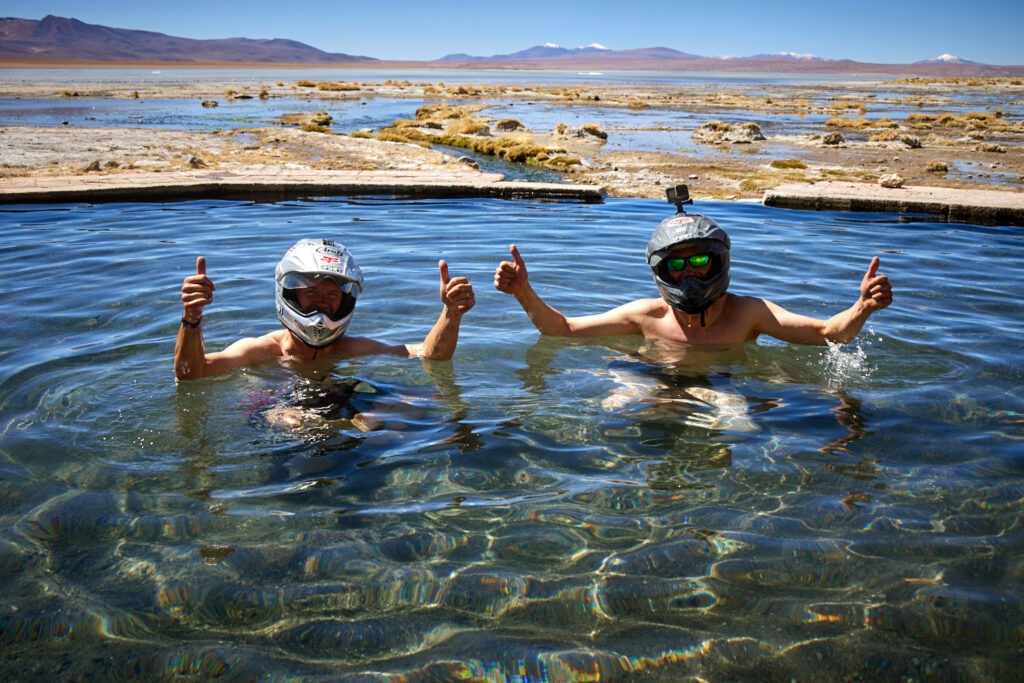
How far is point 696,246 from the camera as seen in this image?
534 cm

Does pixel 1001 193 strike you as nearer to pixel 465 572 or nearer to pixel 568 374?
pixel 568 374

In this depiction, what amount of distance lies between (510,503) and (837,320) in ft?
8.72

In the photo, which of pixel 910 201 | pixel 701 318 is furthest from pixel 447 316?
pixel 910 201

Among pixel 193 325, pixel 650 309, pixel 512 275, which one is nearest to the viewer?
pixel 193 325

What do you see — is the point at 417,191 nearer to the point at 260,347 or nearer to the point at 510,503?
the point at 260,347

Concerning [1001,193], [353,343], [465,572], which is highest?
[1001,193]

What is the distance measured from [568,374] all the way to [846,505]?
249 cm

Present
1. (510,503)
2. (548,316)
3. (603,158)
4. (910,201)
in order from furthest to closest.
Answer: (603,158)
(910,201)
(548,316)
(510,503)

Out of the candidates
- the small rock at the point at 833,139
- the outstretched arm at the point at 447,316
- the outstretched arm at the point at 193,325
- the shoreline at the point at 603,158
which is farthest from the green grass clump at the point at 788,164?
the outstretched arm at the point at 193,325

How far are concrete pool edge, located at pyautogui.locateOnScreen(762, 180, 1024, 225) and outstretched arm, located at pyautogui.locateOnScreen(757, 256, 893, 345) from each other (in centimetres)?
677

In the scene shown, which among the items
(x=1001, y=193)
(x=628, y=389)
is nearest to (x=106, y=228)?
(x=628, y=389)

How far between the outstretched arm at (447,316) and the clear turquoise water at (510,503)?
1.18ft

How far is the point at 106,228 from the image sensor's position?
10.5 metres

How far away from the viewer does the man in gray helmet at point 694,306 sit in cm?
521
